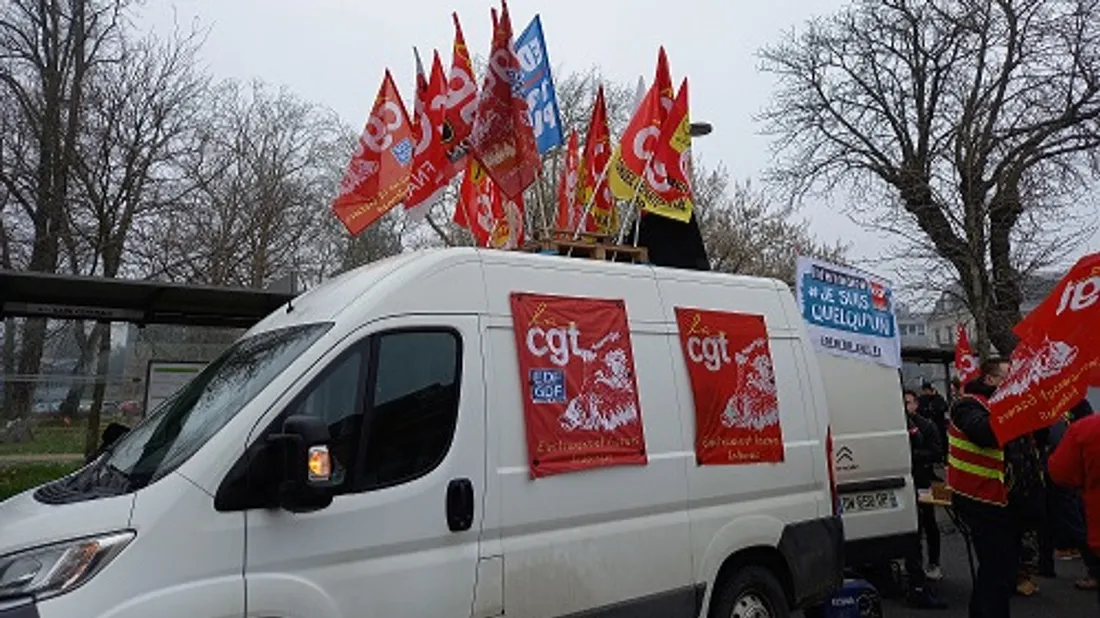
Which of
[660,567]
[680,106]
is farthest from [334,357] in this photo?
[680,106]

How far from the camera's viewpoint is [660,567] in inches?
184

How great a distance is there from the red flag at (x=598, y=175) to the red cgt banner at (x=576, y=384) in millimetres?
4091

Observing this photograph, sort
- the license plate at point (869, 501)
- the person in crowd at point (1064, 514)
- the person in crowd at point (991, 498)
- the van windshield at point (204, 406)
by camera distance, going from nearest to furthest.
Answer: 1. the van windshield at point (204, 406)
2. the person in crowd at point (991, 498)
3. the license plate at point (869, 501)
4. the person in crowd at point (1064, 514)

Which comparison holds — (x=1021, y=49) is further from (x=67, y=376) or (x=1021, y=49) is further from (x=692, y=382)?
(x=67, y=376)

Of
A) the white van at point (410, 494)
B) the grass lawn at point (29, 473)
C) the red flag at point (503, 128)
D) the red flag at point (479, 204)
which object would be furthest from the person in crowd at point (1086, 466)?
the grass lawn at point (29, 473)

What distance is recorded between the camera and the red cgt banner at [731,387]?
5.06 meters

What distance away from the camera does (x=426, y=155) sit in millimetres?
8727

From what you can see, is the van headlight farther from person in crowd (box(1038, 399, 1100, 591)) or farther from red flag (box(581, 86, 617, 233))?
person in crowd (box(1038, 399, 1100, 591))

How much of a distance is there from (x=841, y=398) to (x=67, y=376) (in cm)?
1095

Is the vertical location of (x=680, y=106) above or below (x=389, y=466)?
above

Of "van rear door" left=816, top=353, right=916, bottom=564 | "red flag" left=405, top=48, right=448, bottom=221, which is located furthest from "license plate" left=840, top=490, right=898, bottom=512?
"red flag" left=405, top=48, right=448, bottom=221

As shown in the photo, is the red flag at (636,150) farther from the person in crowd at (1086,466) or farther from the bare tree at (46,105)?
the bare tree at (46,105)

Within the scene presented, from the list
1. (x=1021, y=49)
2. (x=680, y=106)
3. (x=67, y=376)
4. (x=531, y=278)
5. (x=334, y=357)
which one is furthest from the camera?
(x=1021, y=49)

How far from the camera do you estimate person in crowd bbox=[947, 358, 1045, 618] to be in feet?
19.4
